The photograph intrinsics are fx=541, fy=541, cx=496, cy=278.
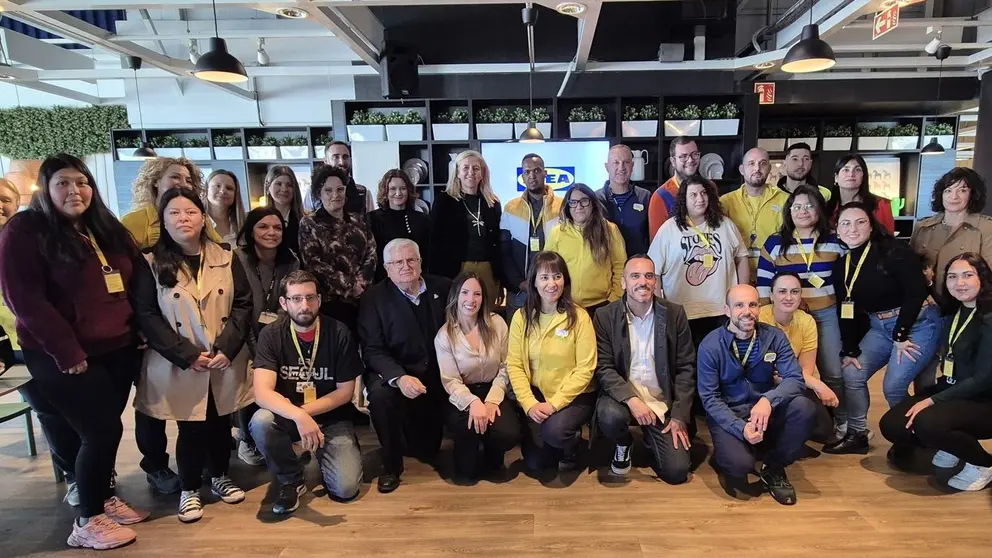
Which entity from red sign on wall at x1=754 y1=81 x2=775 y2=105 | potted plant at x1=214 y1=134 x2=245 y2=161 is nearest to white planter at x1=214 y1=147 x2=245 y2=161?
potted plant at x1=214 y1=134 x2=245 y2=161

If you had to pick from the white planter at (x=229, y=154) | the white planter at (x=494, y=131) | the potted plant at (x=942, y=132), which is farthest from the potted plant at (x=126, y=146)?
the potted plant at (x=942, y=132)

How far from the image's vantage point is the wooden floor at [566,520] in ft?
7.42

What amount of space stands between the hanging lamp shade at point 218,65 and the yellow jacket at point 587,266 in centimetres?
261

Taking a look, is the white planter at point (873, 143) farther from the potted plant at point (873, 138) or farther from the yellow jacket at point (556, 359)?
the yellow jacket at point (556, 359)

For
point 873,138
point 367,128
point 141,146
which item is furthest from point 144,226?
point 873,138

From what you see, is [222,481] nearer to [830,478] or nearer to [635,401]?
[635,401]

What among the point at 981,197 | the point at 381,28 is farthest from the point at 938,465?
the point at 381,28

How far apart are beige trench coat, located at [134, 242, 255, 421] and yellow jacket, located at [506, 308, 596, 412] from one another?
1446 mm

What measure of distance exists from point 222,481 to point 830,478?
309cm

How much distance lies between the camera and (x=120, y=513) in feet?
8.16

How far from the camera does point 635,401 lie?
8.80 feet

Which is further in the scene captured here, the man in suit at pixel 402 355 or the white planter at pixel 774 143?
the white planter at pixel 774 143

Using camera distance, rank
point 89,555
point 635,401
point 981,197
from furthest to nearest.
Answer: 1. point 981,197
2. point 635,401
3. point 89,555

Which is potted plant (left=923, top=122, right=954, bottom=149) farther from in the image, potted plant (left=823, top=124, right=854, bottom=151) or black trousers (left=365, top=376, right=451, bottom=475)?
black trousers (left=365, top=376, right=451, bottom=475)
